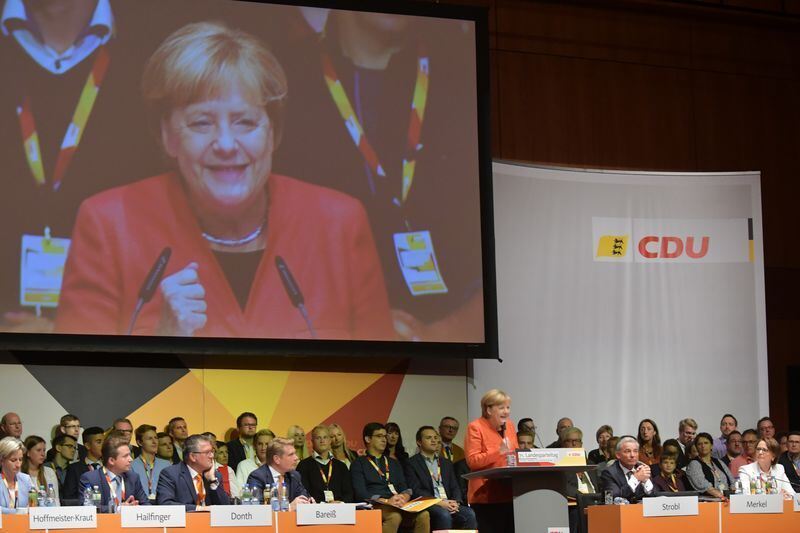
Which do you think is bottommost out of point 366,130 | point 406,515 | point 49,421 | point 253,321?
point 406,515

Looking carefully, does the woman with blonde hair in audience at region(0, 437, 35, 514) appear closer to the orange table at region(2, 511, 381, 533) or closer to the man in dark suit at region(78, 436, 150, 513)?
the man in dark suit at region(78, 436, 150, 513)

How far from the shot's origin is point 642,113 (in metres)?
12.7

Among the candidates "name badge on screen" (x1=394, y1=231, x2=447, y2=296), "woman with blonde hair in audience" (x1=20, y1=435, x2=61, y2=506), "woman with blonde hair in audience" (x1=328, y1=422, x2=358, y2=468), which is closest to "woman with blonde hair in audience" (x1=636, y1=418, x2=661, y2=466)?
"name badge on screen" (x1=394, y1=231, x2=447, y2=296)

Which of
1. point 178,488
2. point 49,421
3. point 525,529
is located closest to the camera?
point 525,529

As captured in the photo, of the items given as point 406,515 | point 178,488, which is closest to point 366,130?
point 406,515

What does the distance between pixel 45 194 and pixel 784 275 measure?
7861 mm

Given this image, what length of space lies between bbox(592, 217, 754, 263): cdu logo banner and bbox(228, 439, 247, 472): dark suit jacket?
407 cm

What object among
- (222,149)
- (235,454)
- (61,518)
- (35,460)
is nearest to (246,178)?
(222,149)

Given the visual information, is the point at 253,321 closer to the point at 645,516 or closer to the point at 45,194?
the point at 45,194

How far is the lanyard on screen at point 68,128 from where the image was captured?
9148 millimetres

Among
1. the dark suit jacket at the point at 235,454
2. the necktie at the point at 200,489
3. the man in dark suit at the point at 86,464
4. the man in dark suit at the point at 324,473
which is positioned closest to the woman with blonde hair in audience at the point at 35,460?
→ the man in dark suit at the point at 86,464

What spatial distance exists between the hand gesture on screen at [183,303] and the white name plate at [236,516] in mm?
3408

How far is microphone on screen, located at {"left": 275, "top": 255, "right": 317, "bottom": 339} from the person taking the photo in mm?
9664

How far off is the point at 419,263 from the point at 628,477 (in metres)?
3.33
